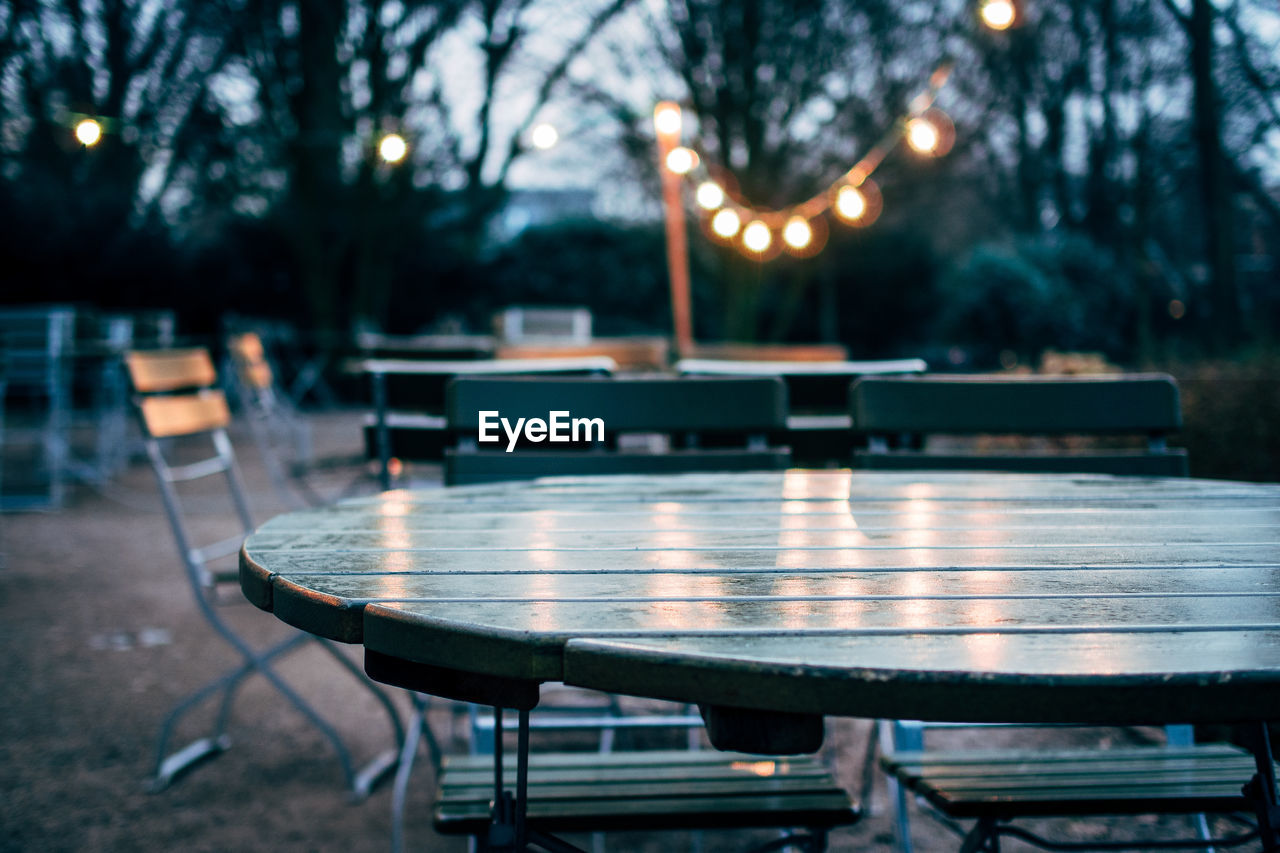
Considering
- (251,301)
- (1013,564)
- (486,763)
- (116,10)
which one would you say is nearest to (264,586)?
(486,763)

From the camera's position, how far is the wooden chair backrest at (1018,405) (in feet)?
6.31

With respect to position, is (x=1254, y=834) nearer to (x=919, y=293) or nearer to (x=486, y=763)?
(x=486, y=763)

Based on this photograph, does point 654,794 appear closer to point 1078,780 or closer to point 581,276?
point 1078,780

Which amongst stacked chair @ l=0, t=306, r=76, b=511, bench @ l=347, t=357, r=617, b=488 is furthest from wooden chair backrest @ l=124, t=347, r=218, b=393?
stacked chair @ l=0, t=306, r=76, b=511

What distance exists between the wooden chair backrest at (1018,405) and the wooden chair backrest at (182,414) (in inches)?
64.3

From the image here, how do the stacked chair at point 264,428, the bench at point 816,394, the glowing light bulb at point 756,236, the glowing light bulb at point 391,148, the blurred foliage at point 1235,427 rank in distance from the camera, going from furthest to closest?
the stacked chair at point 264,428 → the glowing light bulb at point 756,236 → the glowing light bulb at point 391,148 → the blurred foliage at point 1235,427 → the bench at point 816,394

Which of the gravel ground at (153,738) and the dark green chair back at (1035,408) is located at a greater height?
the dark green chair back at (1035,408)

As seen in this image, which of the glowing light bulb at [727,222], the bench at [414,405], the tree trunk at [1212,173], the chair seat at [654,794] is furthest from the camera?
the tree trunk at [1212,173]

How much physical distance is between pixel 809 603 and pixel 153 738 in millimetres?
2425

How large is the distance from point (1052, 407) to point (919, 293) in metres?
15.1

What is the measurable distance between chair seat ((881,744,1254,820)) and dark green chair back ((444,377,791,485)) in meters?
0.73

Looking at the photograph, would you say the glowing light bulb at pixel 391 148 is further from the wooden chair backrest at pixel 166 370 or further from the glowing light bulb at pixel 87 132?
the wooden chair backrest at pixel 166 370

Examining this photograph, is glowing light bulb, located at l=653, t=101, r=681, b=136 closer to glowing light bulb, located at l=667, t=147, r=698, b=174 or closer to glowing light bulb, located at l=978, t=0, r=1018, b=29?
glowing light bulb, located at l=667, t=147, r=698, b=174

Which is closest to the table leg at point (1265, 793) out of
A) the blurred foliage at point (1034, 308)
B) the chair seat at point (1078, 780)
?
the chair seat at point (1078, 780)
